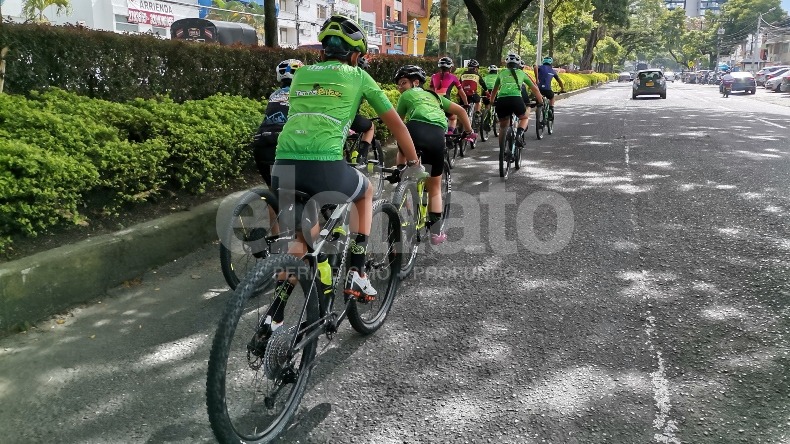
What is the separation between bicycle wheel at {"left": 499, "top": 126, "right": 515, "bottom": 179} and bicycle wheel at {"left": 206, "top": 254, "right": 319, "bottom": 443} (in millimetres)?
6721

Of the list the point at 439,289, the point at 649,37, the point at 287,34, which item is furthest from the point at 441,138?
the point at 649,37

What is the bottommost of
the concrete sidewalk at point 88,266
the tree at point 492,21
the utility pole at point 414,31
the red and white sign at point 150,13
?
the concrete sidewalk at point 88,266

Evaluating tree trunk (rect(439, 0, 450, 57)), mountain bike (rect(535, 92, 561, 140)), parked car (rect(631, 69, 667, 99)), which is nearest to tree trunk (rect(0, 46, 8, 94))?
mountain bike (rect(535, 92, 561, 140))

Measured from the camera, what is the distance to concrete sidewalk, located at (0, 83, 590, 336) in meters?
4.02

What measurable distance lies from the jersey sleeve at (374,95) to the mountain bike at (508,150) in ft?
20.2

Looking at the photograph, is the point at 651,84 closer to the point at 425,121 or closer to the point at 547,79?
the point at 547,79

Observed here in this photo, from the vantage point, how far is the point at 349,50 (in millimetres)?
3463

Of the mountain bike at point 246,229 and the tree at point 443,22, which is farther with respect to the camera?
the tree at point 443,22

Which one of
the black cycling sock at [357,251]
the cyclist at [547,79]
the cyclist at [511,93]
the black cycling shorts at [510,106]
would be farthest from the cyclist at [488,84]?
the black cycling sock at [357,251]

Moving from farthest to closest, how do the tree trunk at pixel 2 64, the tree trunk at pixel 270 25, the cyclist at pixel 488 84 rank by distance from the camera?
the cyclist at pixel 488 84 → the tree trunk at pixel 270 25 → the tree trunk at pixel 2 64

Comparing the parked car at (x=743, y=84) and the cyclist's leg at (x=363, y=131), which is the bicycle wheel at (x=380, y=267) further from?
the parked car at (x=743, y=84)

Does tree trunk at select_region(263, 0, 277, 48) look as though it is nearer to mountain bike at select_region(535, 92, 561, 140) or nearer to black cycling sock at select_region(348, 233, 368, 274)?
mountain bike at select_region(535, 92, 561, 140)

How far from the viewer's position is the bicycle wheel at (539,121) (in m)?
14.5

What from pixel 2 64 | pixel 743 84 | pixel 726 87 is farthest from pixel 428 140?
pixel 743 84
